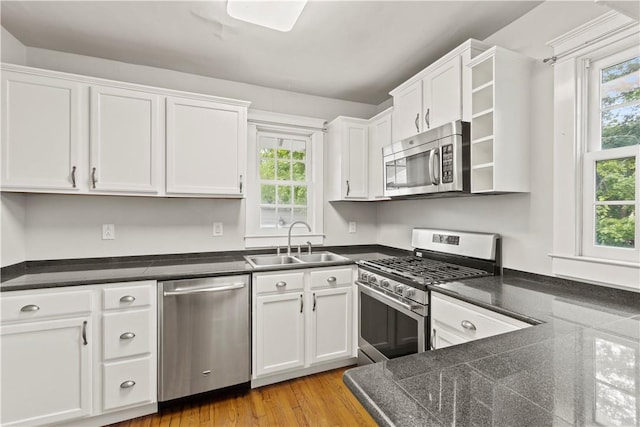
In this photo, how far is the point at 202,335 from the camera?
2064 mm

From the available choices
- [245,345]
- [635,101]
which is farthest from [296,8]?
[245,345]

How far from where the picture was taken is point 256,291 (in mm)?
2225

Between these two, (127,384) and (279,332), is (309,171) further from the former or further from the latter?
(127,384)

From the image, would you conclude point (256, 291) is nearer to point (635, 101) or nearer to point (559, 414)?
point (559, 414)

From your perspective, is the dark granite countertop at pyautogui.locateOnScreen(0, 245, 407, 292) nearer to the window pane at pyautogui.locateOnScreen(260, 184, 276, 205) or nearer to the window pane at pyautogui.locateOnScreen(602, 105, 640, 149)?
the window pane at pyautogui.locateOnScreen(260, 184, 276, 205)

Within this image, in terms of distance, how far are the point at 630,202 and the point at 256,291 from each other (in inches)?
88.2

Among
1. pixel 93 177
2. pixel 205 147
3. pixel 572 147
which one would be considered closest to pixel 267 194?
pixel 205 147

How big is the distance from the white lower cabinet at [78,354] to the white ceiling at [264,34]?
1.73 meters

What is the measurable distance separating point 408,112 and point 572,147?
1142 mm

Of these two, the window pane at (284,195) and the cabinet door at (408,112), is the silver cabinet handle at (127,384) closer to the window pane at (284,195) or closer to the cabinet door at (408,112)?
the window pane at (284,195)

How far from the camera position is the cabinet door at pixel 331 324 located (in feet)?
7.96

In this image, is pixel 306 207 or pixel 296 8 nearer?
pixel 296 8

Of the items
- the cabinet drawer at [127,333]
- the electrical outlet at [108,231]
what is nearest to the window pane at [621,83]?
the cabinet drawer at [127,333]

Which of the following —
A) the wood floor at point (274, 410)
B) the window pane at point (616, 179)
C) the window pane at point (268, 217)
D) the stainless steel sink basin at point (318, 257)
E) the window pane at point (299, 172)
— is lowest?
the wood floor at point (274, 410)
